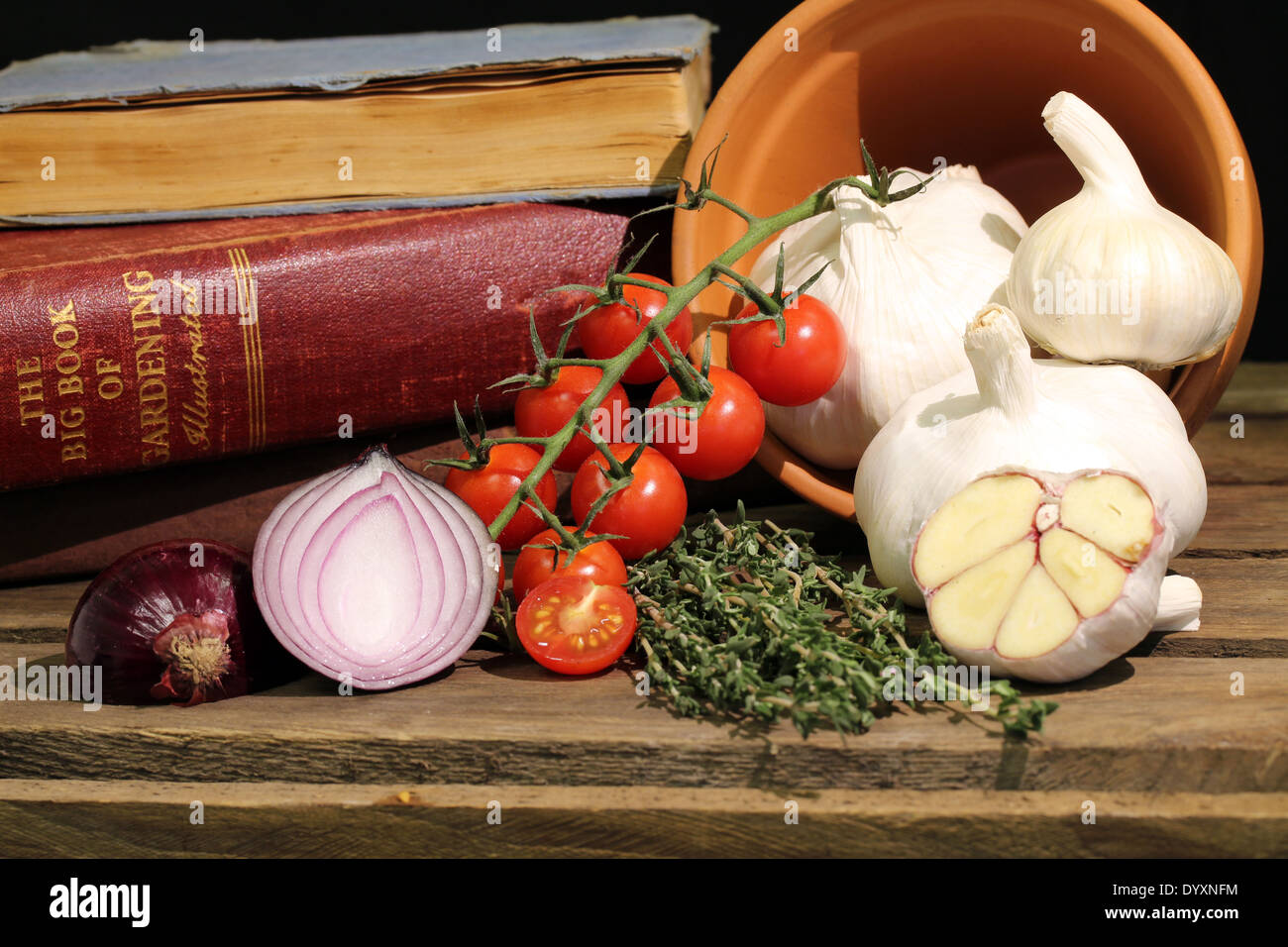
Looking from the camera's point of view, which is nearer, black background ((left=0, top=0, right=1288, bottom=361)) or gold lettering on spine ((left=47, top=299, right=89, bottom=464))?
gold lettering on spine ((left=47, top=299, right=89, bottom=464))

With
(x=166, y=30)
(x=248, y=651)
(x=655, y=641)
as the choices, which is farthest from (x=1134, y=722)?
(x=166, y=30)

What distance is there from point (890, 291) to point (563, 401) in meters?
0.31

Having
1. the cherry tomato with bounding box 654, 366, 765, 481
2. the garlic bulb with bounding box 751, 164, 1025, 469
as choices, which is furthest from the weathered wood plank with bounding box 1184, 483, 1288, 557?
the cherry tomato with bounding box 654, 366, 765, 481

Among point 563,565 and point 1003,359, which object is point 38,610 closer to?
point 563,565

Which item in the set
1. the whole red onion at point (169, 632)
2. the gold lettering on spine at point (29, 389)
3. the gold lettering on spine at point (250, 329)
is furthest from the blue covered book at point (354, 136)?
the whole red onion at point (169, 632)

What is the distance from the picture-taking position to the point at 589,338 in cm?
106

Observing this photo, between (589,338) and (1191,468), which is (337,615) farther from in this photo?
(1191,468)

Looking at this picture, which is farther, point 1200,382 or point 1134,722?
point 1200,382

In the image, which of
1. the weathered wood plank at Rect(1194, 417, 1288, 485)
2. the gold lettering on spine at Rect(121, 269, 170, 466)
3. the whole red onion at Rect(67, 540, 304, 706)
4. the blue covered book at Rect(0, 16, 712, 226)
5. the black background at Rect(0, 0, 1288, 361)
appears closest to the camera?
the whole red onion at Rect(67, 540, 304, 706)

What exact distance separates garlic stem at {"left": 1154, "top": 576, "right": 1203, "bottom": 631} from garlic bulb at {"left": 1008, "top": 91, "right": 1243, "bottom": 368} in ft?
0.65

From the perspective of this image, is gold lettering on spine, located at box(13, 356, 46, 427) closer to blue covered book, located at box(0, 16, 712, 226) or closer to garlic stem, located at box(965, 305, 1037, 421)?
blue covered book, located at box(0, 16, 712, 226)

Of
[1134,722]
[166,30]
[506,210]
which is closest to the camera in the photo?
A: [1134,722]

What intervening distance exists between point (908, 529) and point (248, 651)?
0.49 metres

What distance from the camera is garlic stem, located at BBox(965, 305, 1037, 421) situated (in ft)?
2.82
